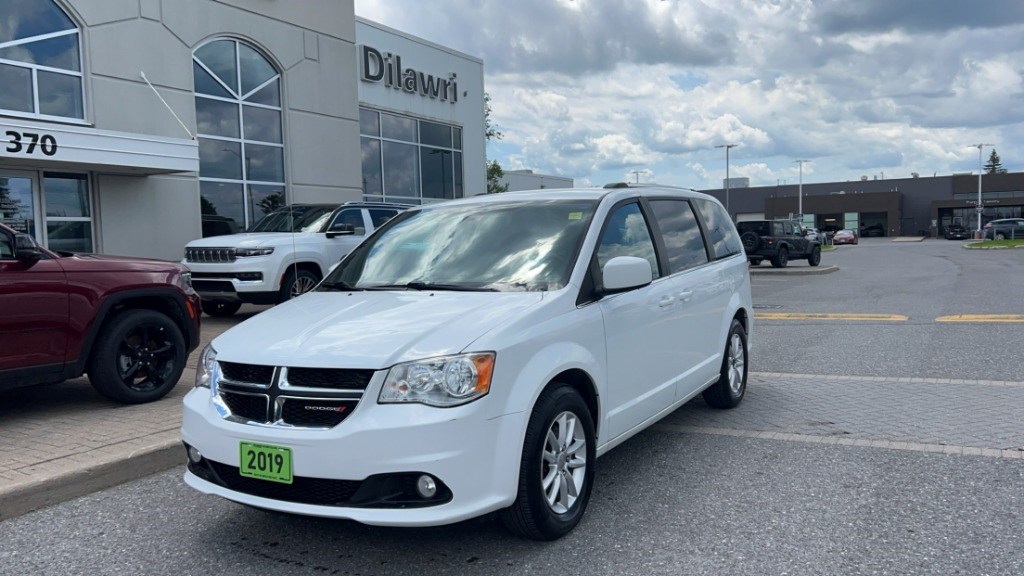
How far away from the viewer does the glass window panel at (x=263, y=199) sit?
53.6 feet

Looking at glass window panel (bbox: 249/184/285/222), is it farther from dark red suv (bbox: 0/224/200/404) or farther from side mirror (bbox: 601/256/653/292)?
side mirror (bbox: 601/256/653/292)

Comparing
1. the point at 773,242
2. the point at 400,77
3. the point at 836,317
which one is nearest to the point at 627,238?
the point at 836,317

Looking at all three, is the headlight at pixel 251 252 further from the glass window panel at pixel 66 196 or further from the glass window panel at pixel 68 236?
the glass window panel at pixel 66 196

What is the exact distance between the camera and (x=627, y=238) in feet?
16.4

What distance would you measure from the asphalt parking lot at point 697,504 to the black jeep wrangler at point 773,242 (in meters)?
18.7

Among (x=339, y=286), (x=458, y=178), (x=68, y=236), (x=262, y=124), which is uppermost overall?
(x=262, y=124)

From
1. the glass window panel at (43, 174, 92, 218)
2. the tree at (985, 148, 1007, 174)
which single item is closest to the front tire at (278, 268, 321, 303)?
the glass window panel at (43, 174, 92, 218)

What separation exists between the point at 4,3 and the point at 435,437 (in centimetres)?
1265

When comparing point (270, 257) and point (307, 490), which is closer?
point (307, 490)

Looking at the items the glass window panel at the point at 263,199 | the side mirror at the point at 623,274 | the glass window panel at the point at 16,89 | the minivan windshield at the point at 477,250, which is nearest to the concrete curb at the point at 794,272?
the glass window panel at the point at 263,199

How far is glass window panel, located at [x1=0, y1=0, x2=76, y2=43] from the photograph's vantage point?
12.2 metres

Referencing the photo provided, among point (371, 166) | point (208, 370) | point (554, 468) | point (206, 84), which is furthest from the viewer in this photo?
point (371, 166)

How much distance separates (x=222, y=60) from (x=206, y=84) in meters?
0.70

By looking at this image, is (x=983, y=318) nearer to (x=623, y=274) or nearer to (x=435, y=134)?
(x=623, y=274)
